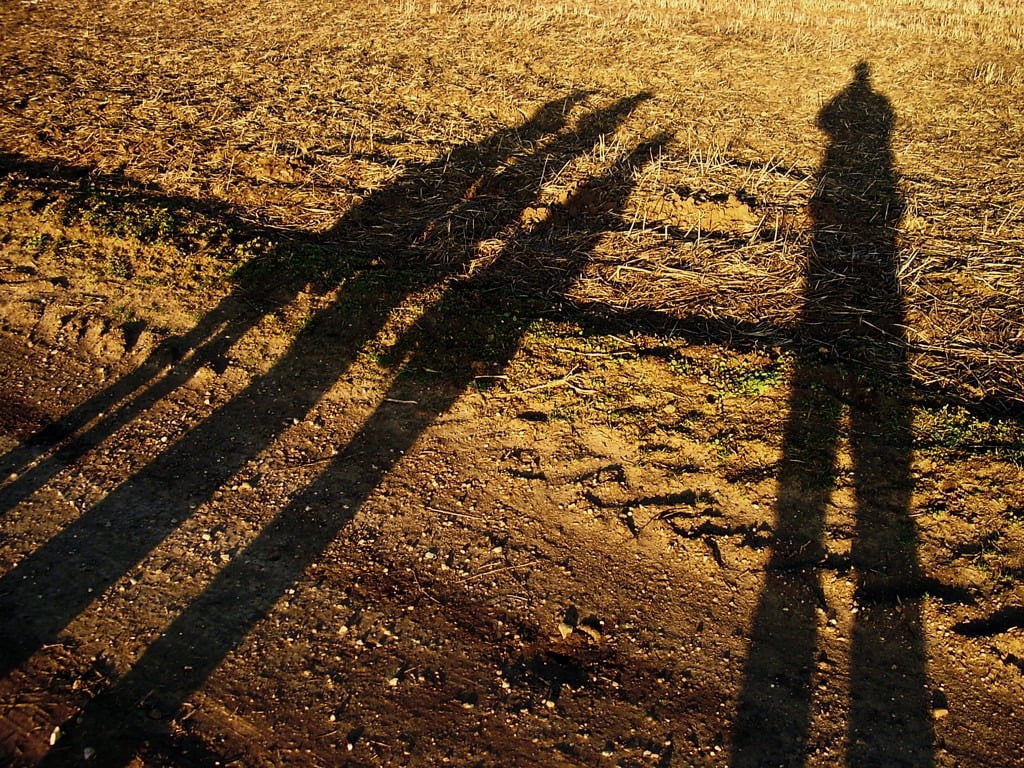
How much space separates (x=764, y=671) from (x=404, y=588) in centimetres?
170

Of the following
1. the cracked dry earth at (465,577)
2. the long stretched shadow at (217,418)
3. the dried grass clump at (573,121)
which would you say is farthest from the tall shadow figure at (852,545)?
the long stretched shadow at (217,418)

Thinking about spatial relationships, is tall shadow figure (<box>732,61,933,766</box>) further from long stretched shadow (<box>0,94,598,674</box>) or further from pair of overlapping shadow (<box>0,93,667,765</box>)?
long stretched shadow (<box>0,94,598,674</box>)

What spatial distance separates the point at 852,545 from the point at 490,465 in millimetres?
1959

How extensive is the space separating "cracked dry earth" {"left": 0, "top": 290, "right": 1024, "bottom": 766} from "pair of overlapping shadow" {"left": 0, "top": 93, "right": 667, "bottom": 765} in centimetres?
2

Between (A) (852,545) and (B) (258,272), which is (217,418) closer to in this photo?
(B) (258,272)

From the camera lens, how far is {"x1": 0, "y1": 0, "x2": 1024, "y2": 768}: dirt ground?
11.5ft

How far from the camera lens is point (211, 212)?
745 centimetres

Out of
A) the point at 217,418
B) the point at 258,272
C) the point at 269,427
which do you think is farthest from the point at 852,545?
the point at 258,272

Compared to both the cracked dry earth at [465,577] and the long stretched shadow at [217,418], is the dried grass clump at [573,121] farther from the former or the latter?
the cracked dry earth at [465,577]

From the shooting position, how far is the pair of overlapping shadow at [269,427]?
12.4 feet

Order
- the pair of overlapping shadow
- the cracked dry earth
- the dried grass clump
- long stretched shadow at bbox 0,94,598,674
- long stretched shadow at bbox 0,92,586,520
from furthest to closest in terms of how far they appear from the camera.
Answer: the dried grass clump < long stretched shadow at bbox 0,92,586,520 < long stretched shadow at bbox 0,94,598,674 < the pair of overlapping shadow < the cracked dry earth

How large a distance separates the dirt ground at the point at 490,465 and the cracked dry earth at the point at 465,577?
18 mm

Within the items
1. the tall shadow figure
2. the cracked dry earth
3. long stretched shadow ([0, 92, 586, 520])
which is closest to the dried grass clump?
long stretched shadow ([0, 92, 586, 520])

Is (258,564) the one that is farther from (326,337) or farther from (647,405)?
(647,405)
